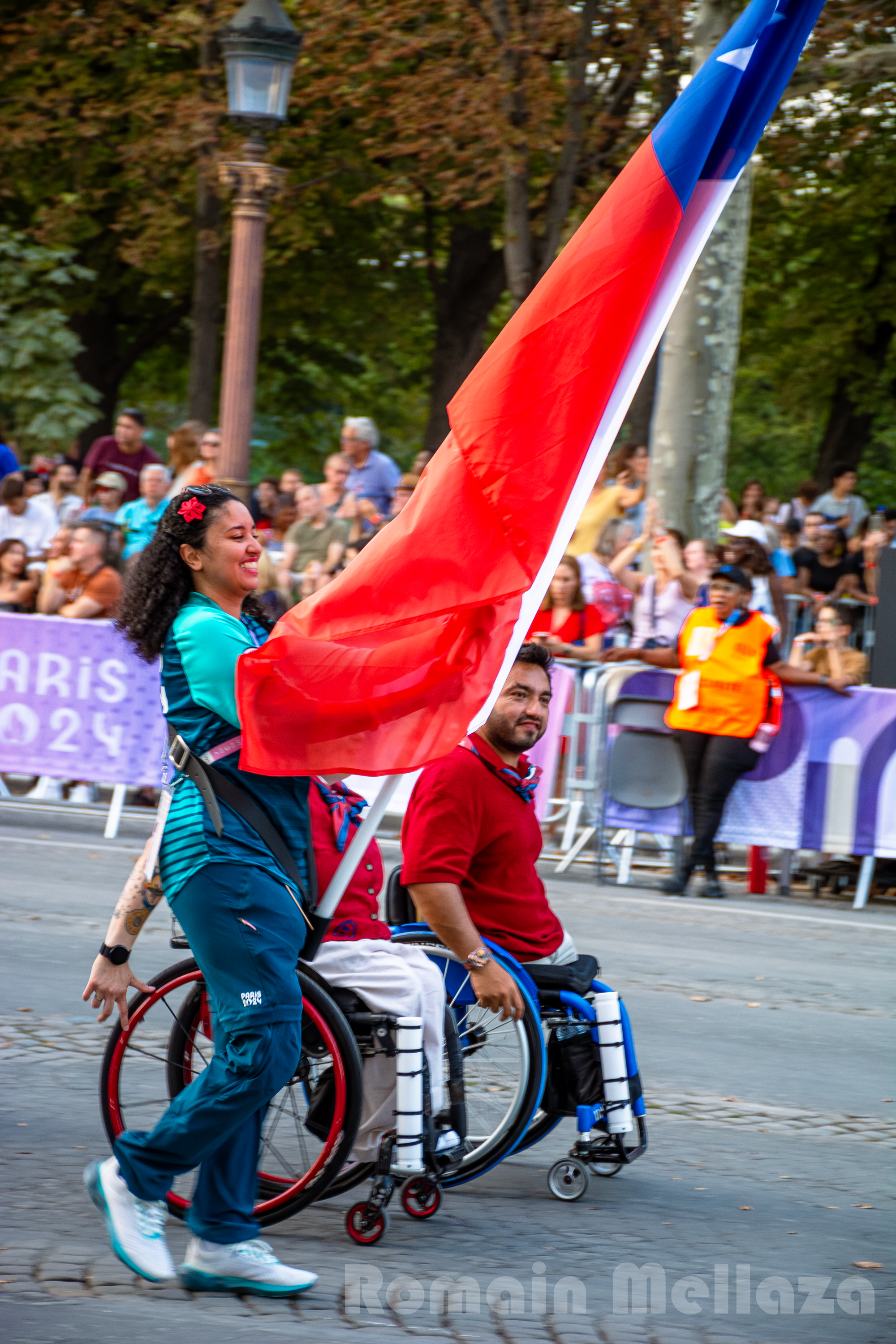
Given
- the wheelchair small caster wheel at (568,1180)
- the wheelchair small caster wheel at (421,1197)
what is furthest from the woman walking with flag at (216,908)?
the wheelchair small caster wheel at (568,1180)

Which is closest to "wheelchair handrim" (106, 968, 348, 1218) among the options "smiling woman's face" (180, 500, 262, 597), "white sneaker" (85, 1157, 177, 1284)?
"white sneaker" (85, 1157, 177, 1284)

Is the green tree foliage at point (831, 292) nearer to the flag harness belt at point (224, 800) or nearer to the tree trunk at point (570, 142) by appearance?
the tree trunk at point (570, 142)

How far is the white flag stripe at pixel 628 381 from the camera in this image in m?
4.55

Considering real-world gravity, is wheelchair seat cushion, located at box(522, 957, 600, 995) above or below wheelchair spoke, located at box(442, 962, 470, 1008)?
above

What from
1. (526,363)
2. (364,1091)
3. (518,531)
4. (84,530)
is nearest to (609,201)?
(526,363)

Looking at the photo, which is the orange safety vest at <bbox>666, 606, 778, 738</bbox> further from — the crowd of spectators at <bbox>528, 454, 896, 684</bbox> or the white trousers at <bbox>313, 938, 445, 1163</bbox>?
the white trousers at <bbox>313, 938, 445, 1163</bbox>

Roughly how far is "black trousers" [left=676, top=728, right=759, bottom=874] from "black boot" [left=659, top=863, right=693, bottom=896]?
0.12 ft

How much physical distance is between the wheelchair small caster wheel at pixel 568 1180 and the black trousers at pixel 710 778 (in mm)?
5827

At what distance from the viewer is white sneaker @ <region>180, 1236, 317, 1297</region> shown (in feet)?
13.9

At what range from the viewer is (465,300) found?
26.8 metres

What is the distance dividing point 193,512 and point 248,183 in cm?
961

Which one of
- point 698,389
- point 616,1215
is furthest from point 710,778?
point 616,1215

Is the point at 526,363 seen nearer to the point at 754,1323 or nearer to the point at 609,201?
the point at 609,201

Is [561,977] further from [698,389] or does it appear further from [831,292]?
[831,292]
